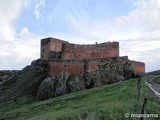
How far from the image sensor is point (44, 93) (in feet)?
126

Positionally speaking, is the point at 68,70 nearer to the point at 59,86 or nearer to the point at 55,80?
the point at 55,80

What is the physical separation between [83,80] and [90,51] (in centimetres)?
664

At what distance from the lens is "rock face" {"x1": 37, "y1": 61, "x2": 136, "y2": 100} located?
38375mm

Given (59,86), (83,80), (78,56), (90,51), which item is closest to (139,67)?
(90,51)

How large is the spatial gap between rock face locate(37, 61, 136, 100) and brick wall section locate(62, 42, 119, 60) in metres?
3.74

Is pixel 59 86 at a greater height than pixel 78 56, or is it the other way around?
pixel 78 56

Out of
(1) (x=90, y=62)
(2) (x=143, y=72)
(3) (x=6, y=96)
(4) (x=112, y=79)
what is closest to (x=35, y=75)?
(3) (x=6, y=96)

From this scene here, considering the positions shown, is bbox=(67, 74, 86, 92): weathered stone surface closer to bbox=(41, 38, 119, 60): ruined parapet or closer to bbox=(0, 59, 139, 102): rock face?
bbox=(0, 59, 139, 102): rock face

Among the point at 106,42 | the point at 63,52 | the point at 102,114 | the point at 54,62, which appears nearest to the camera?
the point at 102,114

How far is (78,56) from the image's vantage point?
1754 inches

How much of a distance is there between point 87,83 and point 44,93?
5.27m

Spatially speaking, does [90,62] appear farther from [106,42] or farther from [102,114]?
[102,114]

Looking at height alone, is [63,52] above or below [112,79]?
above

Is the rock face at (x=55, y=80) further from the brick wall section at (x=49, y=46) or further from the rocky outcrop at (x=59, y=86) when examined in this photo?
the brick wall section at (x=49, y=46)
